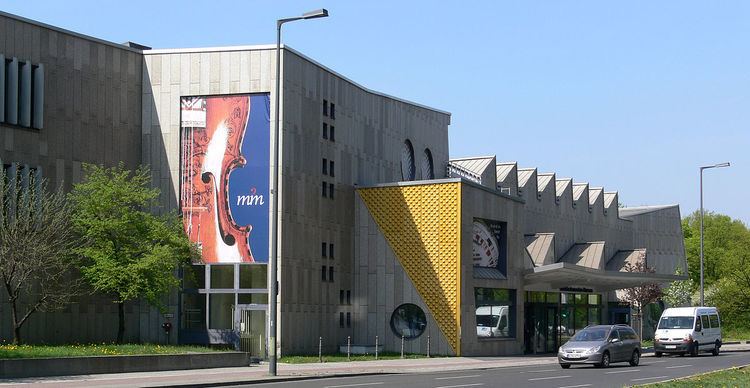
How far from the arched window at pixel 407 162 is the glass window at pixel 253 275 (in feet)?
50.8

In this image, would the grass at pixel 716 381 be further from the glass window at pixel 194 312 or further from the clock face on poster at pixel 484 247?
the clock face on poster at pixel 484 247

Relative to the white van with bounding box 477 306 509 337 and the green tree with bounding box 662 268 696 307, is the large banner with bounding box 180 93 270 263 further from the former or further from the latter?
the green tree with bounding box 662 268 696 307

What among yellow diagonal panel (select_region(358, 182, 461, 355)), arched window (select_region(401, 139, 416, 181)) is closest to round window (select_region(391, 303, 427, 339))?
yellow diagonal panel (select_region(358, 182, 461, 355))

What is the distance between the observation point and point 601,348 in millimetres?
39844

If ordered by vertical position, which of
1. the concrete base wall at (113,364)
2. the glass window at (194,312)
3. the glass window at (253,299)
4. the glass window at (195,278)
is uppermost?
the glass window at (195,278)

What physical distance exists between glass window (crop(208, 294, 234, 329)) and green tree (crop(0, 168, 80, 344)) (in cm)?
625

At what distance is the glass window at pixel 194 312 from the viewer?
47.4 meters

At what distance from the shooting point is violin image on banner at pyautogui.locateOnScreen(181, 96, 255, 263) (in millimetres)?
47250

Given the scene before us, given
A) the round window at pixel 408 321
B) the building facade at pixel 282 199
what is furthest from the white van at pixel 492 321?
the round window at pixel 408 321

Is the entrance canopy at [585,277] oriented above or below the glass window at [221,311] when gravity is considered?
above

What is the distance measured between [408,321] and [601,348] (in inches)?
573

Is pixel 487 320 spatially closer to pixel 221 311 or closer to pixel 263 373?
pixel 221 311

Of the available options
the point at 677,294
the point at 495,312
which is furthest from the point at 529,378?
the point at 677,294

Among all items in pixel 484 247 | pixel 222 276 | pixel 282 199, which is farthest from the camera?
pixel 484 247
